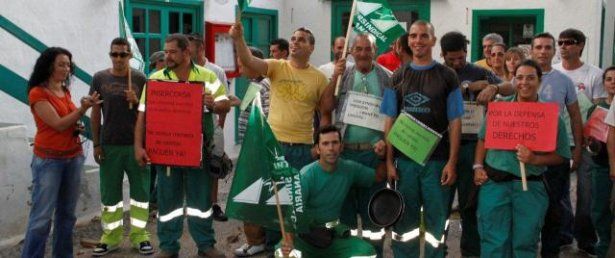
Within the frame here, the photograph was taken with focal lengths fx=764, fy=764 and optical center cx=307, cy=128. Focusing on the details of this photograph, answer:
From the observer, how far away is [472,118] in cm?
611

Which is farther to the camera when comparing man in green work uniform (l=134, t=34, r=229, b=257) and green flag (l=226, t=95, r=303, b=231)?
man in green work uniform (l=134, t=34, r=229, b=257)

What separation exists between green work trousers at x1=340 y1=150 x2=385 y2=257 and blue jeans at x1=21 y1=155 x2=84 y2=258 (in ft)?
7.04

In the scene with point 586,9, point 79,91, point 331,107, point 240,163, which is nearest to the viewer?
point 240,163

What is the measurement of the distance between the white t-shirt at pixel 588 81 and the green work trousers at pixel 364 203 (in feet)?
7.18

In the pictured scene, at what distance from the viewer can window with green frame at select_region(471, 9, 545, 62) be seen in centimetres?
1239

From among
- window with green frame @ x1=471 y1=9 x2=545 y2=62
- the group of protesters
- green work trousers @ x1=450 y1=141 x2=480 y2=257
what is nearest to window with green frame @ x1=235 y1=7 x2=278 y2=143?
window with green frame @ x1=471 y1=9 x2=545 y2=62

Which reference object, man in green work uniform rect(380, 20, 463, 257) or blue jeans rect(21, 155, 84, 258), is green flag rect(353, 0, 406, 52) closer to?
man in green work uniform rect(380, 20, 463, 257)

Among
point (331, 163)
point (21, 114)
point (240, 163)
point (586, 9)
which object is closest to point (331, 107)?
point (331, 163)

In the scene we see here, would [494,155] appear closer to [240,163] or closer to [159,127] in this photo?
[240,163]

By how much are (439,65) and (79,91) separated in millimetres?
4983

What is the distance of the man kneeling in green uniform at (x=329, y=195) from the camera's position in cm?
554

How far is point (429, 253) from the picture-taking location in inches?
223

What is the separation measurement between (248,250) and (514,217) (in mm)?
2457

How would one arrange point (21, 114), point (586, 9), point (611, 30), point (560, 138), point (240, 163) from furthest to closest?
point (611, 30) < point (586, 9) < point (21, 114) < point (560, 138) < point (240, 163)
